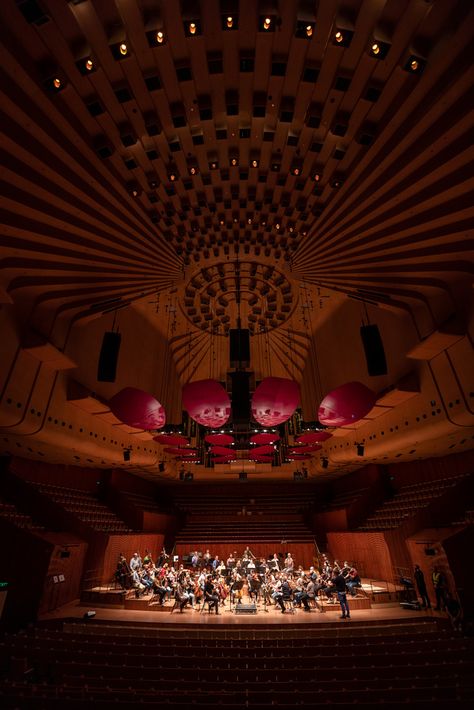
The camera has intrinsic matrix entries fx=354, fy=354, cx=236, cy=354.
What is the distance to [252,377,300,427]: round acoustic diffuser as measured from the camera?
674 centimetres

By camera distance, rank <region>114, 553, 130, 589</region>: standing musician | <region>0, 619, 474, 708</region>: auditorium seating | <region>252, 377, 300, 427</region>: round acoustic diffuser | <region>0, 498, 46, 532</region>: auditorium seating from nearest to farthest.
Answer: <region>0, 619, 474, 708</region>: auditorium seating, <region>252, 377, 300, 427</region>: round acoustic diffuser, <region>114, 553, 130, 589</region>: standing musician, <region>0, 498, 46, 532</region>: auditorium seating

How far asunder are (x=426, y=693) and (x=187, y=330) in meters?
12.0

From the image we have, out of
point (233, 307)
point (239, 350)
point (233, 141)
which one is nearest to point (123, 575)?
point (239, 350)

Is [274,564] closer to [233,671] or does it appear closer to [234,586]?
[234,586]

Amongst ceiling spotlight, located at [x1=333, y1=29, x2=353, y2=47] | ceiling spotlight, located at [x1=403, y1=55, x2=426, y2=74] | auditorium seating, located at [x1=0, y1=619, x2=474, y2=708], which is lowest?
auditorium seating, located at [x1=0, y1=619, x2=474, y2=708]

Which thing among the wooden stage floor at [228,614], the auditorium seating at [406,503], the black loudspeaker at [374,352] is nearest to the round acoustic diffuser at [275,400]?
the black loudspeaker at [374,352]

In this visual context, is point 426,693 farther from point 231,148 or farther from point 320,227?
point 231,148

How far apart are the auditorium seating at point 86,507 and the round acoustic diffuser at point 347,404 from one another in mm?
10893

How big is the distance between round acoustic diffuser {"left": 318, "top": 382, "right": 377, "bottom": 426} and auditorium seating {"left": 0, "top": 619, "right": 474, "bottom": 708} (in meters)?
3.74

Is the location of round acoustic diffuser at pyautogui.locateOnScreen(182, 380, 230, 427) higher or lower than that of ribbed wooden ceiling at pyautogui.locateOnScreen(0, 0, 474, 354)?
lower

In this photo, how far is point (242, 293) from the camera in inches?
474

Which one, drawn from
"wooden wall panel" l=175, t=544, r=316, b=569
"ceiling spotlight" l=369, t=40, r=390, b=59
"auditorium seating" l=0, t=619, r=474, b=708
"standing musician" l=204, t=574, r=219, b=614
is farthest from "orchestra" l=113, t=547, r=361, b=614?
"ceiling spotlight" l=369, t=40, r=390, b=59

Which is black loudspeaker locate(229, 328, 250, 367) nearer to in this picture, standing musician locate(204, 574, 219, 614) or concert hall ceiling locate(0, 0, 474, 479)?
concert hall ceiling locate(0, 0, 474, 479)

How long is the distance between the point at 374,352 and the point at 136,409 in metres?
6.56
